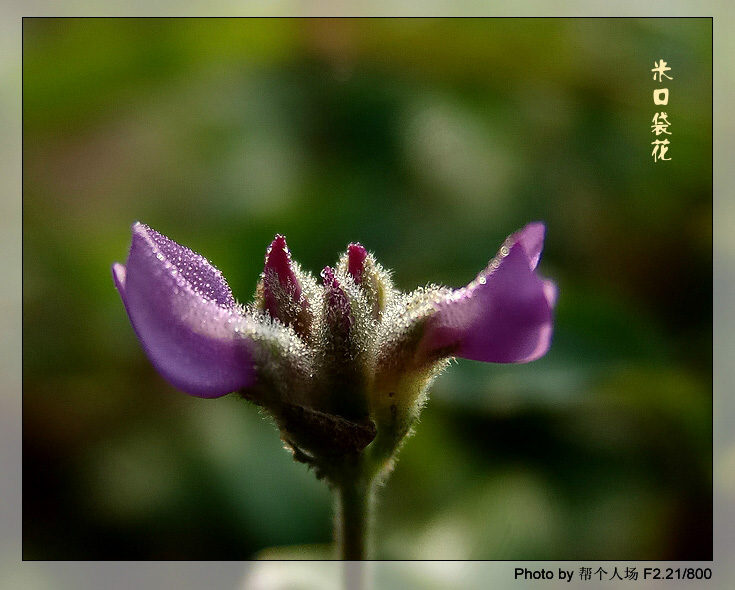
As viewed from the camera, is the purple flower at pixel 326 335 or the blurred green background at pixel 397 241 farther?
the blurred green background at pixel 397 241

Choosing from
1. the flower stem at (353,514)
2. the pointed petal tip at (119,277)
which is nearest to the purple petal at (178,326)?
the pointed petal tip at (119,277)

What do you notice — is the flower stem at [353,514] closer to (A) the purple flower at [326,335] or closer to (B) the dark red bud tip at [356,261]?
(A) the purple flower at [326,335]

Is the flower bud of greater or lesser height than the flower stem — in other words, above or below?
above

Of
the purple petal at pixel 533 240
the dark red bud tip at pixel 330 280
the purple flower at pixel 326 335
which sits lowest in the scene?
the purple flower at pixel 326 335

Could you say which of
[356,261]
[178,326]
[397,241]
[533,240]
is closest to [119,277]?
[178,326]

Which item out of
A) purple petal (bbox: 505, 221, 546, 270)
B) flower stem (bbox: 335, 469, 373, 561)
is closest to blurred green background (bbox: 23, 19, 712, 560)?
flower stem (bbox: 335, 469, 373, 561)

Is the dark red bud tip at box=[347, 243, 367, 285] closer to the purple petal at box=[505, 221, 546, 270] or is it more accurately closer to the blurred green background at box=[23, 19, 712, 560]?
the purple petal at box=[505, 221, 546, 270]
